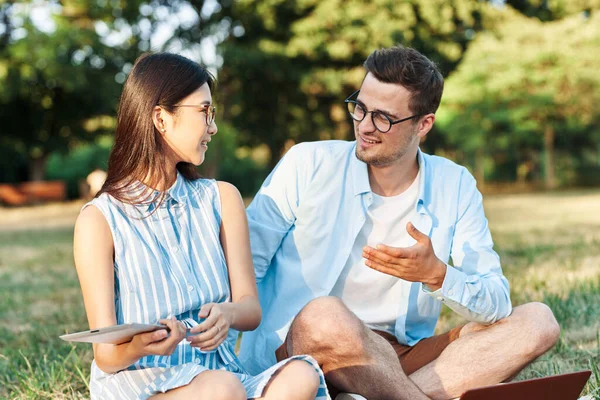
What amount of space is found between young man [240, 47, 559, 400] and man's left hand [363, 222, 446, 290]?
0.47 feet

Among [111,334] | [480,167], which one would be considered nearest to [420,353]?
[111,334]

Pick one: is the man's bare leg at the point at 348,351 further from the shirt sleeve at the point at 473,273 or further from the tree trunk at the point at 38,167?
the tree trunk at the point at 38,167

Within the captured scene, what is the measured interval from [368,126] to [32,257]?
7.07 metres

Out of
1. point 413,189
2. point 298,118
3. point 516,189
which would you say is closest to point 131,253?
point 413,189

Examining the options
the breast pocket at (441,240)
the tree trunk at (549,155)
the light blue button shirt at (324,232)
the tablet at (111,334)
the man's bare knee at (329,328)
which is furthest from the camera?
the tree trunk at (549,155)

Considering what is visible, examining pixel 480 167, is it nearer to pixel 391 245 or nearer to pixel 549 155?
pixel 549 155

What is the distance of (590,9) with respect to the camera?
1033 inches

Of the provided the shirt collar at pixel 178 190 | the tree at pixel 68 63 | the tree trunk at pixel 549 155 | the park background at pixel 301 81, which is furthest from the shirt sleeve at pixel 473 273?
the tree trunk at pixel 549 155

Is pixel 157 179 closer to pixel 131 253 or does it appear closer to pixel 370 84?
pixel 131 253

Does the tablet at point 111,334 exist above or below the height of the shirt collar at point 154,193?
below

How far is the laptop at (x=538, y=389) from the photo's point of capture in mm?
2494

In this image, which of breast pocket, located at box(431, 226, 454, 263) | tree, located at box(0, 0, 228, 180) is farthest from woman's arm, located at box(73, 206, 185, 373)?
tree, located at box(0, 0, 228, 180)

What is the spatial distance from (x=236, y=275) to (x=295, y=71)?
21.1 m

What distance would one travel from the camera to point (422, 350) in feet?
10.8
